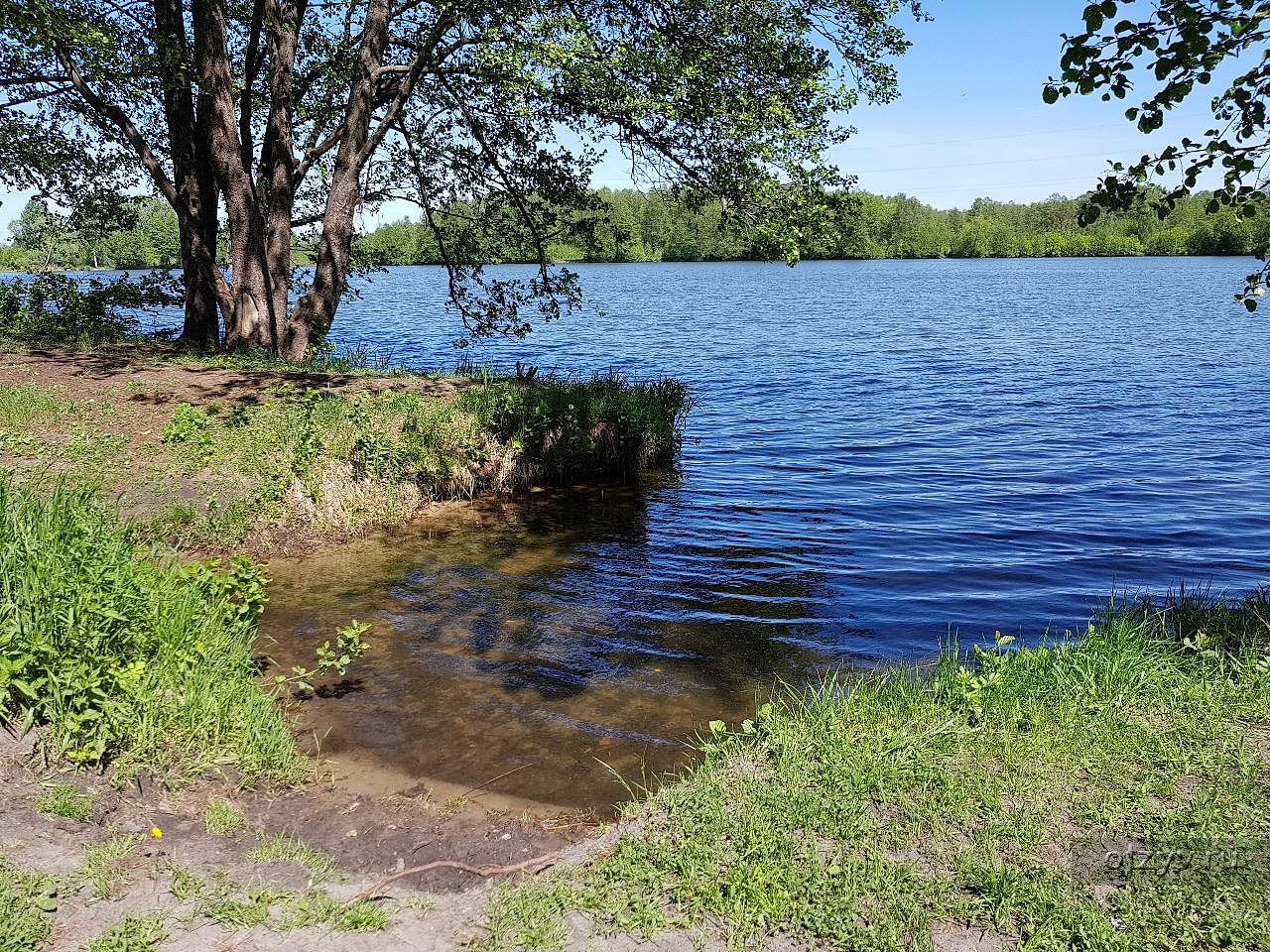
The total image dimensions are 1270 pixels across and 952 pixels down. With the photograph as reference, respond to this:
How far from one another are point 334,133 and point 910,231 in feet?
469

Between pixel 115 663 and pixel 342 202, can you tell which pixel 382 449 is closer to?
pixel 342 202

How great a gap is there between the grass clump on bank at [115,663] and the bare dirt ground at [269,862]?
246 millimetres

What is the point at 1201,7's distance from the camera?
625 centimetres

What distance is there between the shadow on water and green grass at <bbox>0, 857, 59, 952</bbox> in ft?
8.02

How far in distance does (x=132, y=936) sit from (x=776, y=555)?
9.55 metres

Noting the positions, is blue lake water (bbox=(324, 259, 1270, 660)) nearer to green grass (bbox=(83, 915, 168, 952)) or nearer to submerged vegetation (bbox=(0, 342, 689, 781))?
submerged vegetation (bbox=(0, 342, 689, 781))

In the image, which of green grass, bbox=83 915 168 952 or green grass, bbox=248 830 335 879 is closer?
green grass, bbox=83 915 168 952

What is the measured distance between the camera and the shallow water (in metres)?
7.70

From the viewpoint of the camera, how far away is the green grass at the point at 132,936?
4012 millimetres

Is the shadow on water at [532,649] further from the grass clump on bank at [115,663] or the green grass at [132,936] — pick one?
the green grass at [132,936]

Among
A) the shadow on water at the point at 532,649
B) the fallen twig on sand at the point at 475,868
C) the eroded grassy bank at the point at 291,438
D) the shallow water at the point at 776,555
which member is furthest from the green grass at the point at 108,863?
the eroded grassy bank at the point at 291,438

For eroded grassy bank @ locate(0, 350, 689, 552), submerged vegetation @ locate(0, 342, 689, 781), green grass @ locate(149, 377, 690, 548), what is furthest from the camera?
green grass @ locate(149, 377, 690, 548)

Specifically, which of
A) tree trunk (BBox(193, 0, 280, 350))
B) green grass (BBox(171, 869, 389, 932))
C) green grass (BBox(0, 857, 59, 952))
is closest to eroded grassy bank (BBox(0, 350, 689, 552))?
tree trunk (BBox(193, 0, 280, 350))

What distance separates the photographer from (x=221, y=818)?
209 inches
